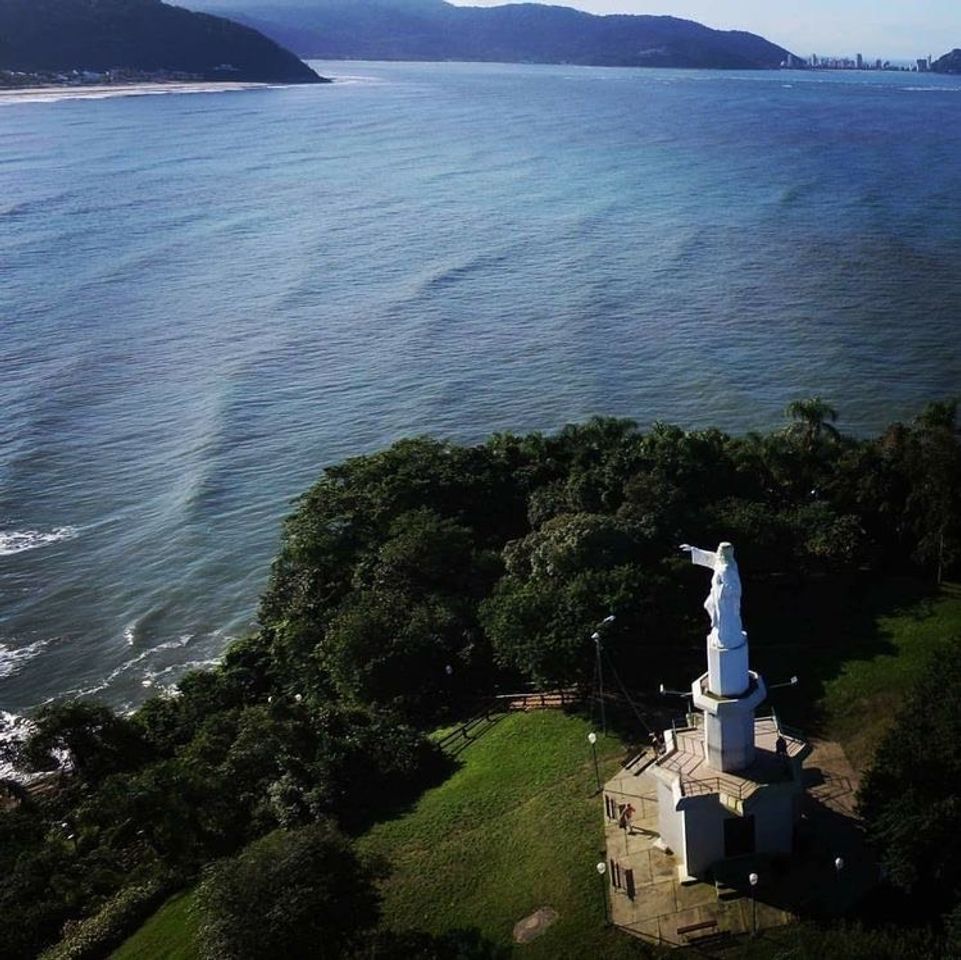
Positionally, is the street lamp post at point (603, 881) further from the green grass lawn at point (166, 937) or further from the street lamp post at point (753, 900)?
the green grass lawn at point (166, 937)

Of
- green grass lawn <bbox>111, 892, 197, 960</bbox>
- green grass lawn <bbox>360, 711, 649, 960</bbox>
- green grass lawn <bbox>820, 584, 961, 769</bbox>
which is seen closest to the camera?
green grass lawn <bbox>360, 711, 649, 960</bbox>

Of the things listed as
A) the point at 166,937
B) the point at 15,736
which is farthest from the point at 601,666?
the point at 15,736

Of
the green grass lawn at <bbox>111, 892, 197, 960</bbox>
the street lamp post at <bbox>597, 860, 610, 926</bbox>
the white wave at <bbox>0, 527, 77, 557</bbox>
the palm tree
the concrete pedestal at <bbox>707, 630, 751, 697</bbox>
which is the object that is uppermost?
the palm tree

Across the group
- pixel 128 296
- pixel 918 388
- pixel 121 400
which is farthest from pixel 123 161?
pixel 918 388

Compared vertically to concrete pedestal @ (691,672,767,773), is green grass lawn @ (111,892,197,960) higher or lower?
lower

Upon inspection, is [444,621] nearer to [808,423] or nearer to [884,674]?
[884,674]

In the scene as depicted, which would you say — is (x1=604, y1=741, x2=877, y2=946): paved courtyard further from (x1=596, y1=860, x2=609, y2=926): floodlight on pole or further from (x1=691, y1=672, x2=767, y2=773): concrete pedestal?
(x1=691, y1=672, x2=767, y2=773): concrete pedestal

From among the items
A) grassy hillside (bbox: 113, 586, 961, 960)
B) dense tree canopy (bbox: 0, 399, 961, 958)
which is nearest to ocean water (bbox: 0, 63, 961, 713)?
dense tree canopy (bbox: 0, 399, 961, 958)

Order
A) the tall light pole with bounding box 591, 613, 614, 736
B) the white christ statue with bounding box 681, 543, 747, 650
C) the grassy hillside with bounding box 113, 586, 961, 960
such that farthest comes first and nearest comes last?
the tall light pole with bounding box 591, 613, 614, 736, the grassy hillside with bounding box 113, 586, 961, 960, the white christ statue with bounding box 681, 543, 747, 650
